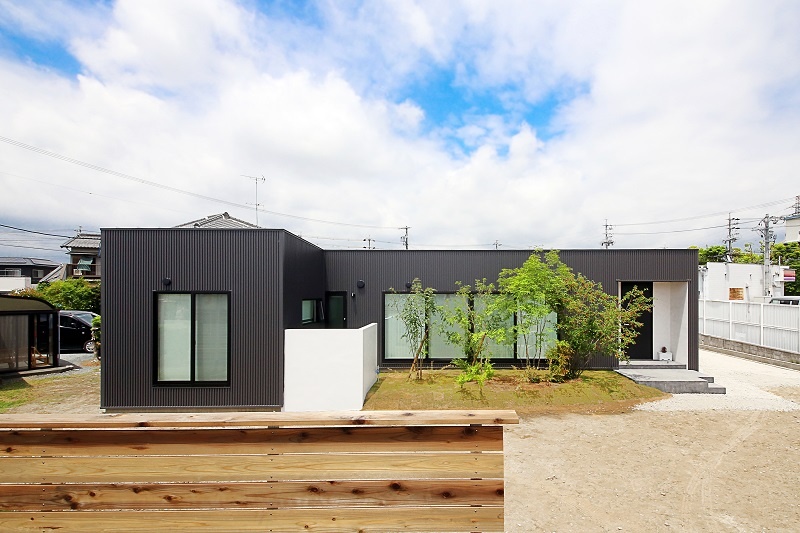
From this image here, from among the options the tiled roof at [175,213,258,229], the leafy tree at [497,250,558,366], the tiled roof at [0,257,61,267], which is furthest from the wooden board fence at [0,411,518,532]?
the tiled roof at [0,257,61,267]

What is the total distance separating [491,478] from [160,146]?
47.9 ft

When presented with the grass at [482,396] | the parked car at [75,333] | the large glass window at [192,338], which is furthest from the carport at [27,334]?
the large glass window at [192,338]

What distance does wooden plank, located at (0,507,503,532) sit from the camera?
6.56 feet

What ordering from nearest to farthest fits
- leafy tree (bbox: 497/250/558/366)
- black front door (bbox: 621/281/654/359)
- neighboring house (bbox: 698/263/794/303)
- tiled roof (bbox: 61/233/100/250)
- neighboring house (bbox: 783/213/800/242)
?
leafy tree (bbox: 497/250/558/366) → black front door (bbox: 621/281/654/359) → neighboring house (bbox: 698/263/794/303) → tiled roof (bbox: 61/233/100/250) → neighboring house (bbox: 783/213/800/242)

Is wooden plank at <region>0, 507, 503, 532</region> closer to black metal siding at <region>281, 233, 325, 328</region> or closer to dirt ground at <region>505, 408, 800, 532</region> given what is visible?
dirt ground at <region>505, 408, 800, 532</region>

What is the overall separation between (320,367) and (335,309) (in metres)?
3.22

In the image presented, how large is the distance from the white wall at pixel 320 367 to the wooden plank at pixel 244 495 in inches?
207

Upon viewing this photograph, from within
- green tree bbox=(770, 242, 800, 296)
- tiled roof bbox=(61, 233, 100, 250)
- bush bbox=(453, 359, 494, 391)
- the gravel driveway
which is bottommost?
the gravel driveway

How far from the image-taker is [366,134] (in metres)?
11.5

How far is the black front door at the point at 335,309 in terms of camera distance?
34.1ft

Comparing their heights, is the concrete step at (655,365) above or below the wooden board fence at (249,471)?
below

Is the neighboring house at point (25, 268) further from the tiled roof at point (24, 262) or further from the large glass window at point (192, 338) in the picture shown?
the large glass window at point (192, 338)

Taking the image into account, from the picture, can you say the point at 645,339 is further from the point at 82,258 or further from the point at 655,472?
the point at 82,258

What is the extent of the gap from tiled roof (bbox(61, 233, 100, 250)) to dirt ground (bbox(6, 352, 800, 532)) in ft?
103
